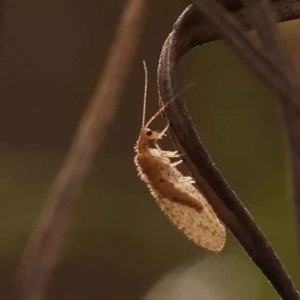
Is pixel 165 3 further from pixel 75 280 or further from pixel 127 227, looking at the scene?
pixel 75 280

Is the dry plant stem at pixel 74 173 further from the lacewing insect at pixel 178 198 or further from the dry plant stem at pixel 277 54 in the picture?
the lacewing insect at pixel 178 198

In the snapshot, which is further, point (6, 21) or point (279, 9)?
point (6, 21)

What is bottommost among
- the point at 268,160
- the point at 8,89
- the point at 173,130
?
the point at 268,160

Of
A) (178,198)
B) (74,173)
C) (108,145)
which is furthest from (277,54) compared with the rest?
(108,145)

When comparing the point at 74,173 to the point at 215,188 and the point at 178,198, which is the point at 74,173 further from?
the point at 178,198

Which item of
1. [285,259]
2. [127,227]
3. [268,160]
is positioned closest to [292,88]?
[285,259]

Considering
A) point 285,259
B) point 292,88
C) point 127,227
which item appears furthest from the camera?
point 127,227
